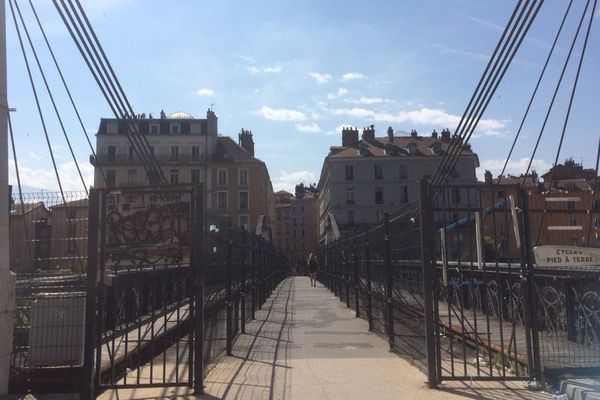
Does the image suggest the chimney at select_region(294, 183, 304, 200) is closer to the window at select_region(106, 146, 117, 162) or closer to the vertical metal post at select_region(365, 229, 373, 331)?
the window at select_region(106, 146, 117, 162)

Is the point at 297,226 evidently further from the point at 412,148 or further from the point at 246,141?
the point at 412,148

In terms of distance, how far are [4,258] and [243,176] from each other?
246 ft

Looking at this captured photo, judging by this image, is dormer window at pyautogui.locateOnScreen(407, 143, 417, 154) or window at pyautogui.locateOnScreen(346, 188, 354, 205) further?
dormer window at pyautogui.locateOnScreen(407, 143, 417, 154)

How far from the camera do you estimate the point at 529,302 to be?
22.8 feet

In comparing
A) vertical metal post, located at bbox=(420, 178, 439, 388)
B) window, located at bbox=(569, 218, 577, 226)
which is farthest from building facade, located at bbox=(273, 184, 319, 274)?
vertical metal post, located at bbox=(420, 178, 439, 388)

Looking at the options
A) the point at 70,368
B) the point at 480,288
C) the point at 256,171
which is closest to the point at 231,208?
the point at 256,171

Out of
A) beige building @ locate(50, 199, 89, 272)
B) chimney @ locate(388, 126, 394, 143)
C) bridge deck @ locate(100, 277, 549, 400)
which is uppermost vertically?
chimney @ locate(388, 126, 394, 143)

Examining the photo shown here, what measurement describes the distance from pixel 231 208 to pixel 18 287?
73147 millimetres

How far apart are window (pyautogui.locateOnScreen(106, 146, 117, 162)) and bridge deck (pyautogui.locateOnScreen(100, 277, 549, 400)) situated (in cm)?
7158

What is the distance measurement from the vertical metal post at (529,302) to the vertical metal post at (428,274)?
3.39 feet

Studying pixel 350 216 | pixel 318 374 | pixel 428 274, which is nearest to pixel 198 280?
pixel 318 374

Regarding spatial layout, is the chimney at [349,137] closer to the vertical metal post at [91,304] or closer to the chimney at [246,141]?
the chimney at [246,141]

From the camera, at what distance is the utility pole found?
6590 mm

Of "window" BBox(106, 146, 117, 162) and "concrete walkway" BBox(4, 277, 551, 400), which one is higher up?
"window" BBox(106, 146, 117, 162)
